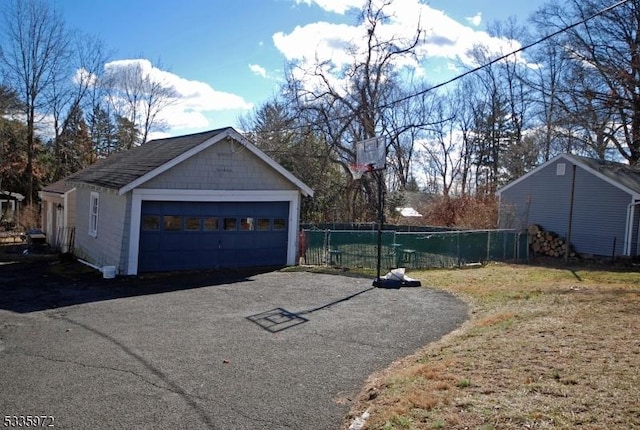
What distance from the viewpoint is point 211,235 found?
53.4 ft

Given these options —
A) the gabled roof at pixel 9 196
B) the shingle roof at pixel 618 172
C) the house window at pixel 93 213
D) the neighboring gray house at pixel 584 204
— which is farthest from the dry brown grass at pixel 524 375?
the gabled roof at pixel 9 196

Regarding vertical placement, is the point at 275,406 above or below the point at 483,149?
below

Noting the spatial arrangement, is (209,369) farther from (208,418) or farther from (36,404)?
(36,404)

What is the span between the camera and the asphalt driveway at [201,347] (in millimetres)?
5375

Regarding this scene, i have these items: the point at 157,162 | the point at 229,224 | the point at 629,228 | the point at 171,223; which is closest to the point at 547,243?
the point at 629,228

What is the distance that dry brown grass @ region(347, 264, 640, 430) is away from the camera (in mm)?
4609

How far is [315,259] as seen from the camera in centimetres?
1827

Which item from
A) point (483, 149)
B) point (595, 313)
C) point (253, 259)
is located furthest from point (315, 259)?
point (483, 149)

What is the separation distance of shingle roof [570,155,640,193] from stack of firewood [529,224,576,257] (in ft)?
11.7

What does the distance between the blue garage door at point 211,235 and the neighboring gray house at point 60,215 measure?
6636 mm

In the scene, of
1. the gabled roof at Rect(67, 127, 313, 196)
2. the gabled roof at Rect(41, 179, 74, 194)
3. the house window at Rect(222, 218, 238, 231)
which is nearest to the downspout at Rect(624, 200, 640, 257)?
the gabled roof at Rect(67, 127, 313, 196)

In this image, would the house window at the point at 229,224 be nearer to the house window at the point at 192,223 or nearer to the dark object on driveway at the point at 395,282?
the house window at the point at 192,223

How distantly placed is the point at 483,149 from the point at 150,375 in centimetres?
4303

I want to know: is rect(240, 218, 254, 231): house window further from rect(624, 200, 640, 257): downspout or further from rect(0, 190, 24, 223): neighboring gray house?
rect(0, 190, 24, 223): neighboring gray house
